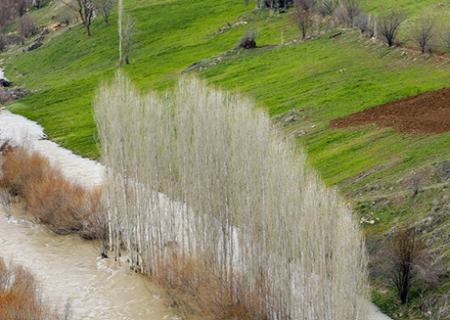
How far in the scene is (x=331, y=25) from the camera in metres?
54.9

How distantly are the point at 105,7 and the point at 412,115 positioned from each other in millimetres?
55294

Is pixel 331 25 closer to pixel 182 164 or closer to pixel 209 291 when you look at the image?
pixel 182 164

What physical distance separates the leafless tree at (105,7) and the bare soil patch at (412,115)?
→ 50.8 m

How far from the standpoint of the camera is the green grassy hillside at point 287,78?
28750 millimetres

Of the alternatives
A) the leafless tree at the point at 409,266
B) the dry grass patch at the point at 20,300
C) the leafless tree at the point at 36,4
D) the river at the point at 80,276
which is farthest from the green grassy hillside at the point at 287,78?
the leafless tree at the point at 36,4

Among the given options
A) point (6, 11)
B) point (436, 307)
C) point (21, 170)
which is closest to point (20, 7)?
point (6, 11)

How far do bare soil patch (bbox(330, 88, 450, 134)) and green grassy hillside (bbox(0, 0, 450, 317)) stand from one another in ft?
2.64

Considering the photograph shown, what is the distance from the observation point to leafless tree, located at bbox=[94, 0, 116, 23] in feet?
256

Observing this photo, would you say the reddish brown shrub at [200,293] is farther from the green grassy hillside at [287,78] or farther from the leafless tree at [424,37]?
the leafless tree at [424,37]

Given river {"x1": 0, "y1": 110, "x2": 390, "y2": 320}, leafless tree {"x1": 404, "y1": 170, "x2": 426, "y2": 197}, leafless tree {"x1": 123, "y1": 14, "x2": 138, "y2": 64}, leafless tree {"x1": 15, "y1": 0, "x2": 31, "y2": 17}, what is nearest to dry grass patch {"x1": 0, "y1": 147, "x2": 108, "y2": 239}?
river {"x1": 0, "y1": 110, "x2": 390, "y2": 320}

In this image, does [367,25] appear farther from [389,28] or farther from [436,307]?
[436,307]

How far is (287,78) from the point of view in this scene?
4697 centimetres

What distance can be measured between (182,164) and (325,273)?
867 cm

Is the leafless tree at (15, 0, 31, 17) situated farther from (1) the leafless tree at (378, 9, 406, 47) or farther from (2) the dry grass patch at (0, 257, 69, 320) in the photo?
A: (2) the dry grass patch at (0, 257, 69, 320)
